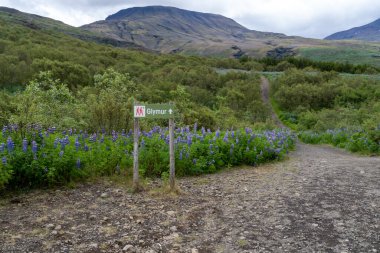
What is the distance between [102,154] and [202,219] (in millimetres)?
2852

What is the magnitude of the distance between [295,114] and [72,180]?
35096 millimetres

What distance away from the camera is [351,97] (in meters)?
41.2

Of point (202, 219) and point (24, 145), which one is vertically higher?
point (24, 145)

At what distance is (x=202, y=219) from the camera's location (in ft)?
17.5

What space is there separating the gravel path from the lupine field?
39 centimetres

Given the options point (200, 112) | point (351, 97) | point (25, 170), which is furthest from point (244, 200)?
point (351, 97)

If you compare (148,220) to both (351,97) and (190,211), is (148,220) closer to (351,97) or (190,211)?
(190,211)

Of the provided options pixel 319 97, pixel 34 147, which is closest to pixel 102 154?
pixel 34 147

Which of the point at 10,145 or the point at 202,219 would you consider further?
the point at 10,145

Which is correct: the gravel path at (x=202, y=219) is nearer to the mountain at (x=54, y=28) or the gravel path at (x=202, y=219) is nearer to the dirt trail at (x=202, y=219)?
the dirt trail at (x=202, y=219)

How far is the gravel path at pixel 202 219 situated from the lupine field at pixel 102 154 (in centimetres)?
39

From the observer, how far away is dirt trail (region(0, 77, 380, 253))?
4.47 meters

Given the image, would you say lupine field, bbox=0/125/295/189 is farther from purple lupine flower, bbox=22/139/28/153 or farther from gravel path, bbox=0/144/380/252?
gravel path, bbox=0/144/380/252

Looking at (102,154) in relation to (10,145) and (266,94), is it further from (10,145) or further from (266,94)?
(266,94)
